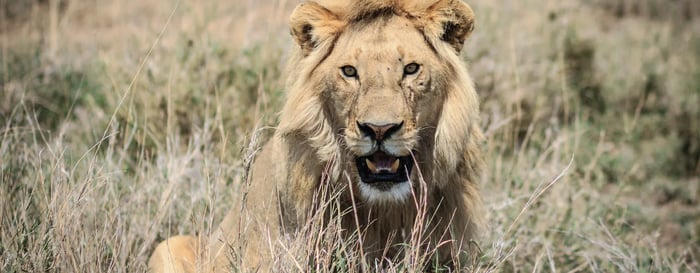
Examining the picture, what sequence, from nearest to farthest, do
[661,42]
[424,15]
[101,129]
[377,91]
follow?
1. [377,91]
2. [424,15]
3. [101,129]
4. [661,42]

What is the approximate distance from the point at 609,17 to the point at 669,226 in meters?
4.76

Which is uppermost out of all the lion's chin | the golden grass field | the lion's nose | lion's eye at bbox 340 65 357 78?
lion's eye at bbox 340 65 357 78

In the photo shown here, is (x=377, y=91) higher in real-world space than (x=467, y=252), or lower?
higher

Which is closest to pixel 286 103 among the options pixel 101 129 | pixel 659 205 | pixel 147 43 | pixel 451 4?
pixel 451 4

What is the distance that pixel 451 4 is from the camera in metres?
3.58

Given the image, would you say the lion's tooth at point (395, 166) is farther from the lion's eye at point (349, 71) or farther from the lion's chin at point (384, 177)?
the lion's eye at point (349, 71)

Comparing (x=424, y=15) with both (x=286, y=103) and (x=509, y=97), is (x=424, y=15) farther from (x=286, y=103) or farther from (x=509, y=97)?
(x=509, y=97)

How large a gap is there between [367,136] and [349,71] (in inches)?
14.4

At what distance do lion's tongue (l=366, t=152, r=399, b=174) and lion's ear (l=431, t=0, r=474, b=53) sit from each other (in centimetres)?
61

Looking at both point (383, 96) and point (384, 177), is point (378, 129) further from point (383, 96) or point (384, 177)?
point (384, 177)

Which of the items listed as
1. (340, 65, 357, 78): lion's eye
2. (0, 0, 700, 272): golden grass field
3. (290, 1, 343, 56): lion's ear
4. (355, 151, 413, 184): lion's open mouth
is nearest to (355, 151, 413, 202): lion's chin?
(355, 151, 413, 184): lion's open mouth

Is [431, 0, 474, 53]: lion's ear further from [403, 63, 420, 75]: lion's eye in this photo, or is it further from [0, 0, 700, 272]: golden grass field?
[0, 0, 700, 272]: golden grass field

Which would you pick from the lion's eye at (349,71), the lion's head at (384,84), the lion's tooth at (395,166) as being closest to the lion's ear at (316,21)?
the lion's head at (384,84)

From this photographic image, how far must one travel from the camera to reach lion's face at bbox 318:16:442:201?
334 centimetres
